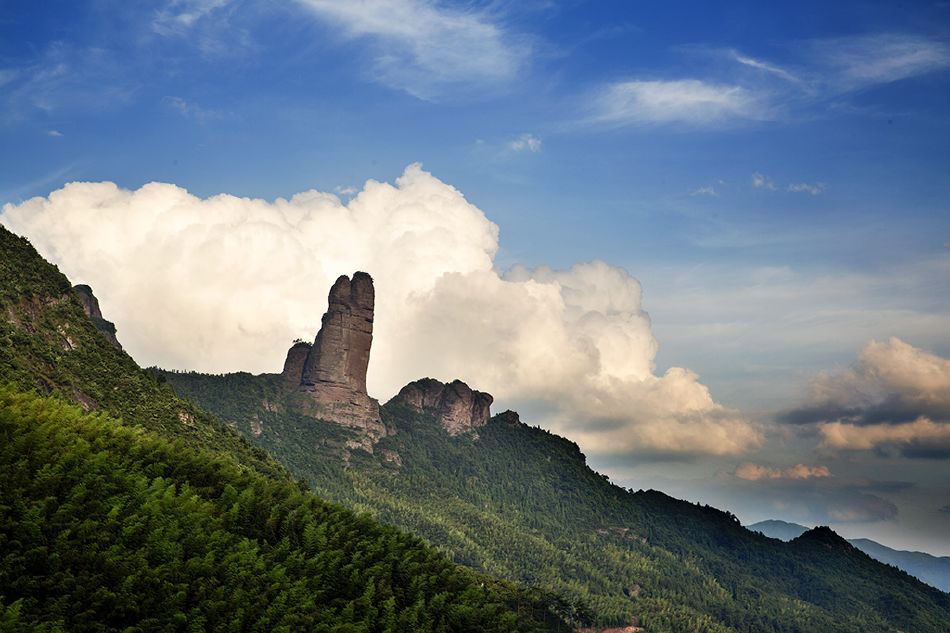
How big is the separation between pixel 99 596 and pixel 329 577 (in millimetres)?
21901

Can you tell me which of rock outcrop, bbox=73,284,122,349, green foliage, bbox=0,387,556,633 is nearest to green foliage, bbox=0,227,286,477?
green foliage, bbox=0,387,556,633

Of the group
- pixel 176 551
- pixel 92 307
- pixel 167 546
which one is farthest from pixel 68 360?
pixel 92 307

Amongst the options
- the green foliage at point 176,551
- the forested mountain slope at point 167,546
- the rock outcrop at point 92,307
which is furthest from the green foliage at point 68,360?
the rock outcrop at point 92,307

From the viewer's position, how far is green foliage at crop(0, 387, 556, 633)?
183 feet

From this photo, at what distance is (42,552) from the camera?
5569cm

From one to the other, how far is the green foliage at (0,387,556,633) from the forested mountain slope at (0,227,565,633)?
0.43ft

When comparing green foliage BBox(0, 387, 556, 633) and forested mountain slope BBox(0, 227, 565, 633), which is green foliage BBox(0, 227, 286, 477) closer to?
forested mountain slope BBox(0, 227, 565, 633)

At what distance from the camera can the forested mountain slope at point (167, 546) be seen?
183ft

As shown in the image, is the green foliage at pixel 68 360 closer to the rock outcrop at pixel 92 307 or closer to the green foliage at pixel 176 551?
the green foliage at pixel 176 551

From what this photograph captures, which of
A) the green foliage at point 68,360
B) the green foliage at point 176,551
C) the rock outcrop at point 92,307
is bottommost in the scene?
the green foliage at point 176,551

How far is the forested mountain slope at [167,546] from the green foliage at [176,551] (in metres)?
0.13

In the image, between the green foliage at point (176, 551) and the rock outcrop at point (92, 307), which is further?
the rock outcrop at point (92, 307)

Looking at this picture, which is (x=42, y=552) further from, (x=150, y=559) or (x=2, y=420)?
(x=2, y=420)

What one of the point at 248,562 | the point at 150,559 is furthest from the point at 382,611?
the point at 150,559
